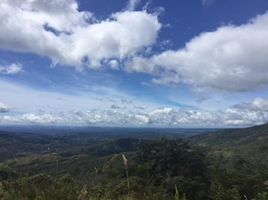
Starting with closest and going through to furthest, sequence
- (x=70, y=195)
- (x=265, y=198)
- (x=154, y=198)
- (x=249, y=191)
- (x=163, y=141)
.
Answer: (x=70, y=195) < (x=154, y=198) < (x=265, y=198) < (x=249, y=191) < (x=163, y=141)

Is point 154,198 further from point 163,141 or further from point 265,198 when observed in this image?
point 163,141

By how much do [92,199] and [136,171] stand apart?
45.9 meters

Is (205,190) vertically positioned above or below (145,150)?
below

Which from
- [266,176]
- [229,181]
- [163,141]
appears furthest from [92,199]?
[163,141]

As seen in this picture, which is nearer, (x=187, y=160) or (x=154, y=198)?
(x=154, y=198)

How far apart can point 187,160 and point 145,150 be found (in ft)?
36.7

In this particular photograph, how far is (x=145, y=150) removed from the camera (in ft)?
259

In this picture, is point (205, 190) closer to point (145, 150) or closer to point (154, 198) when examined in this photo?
point (145, 150)

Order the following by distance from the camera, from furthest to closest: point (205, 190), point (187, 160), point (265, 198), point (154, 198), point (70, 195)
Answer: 1. point (187, 160)
2. point (205, 190)
3. point (265, 198)
4. point (154, 198)
5. point (70, 195)

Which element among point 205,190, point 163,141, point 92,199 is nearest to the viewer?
point 92,199

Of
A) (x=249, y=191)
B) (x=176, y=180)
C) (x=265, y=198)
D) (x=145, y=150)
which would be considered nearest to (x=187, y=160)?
(x=145, y=150)

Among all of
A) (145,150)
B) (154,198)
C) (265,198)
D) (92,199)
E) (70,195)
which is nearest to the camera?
(92,199)

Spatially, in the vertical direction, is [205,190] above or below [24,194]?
below

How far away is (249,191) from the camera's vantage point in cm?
4797
